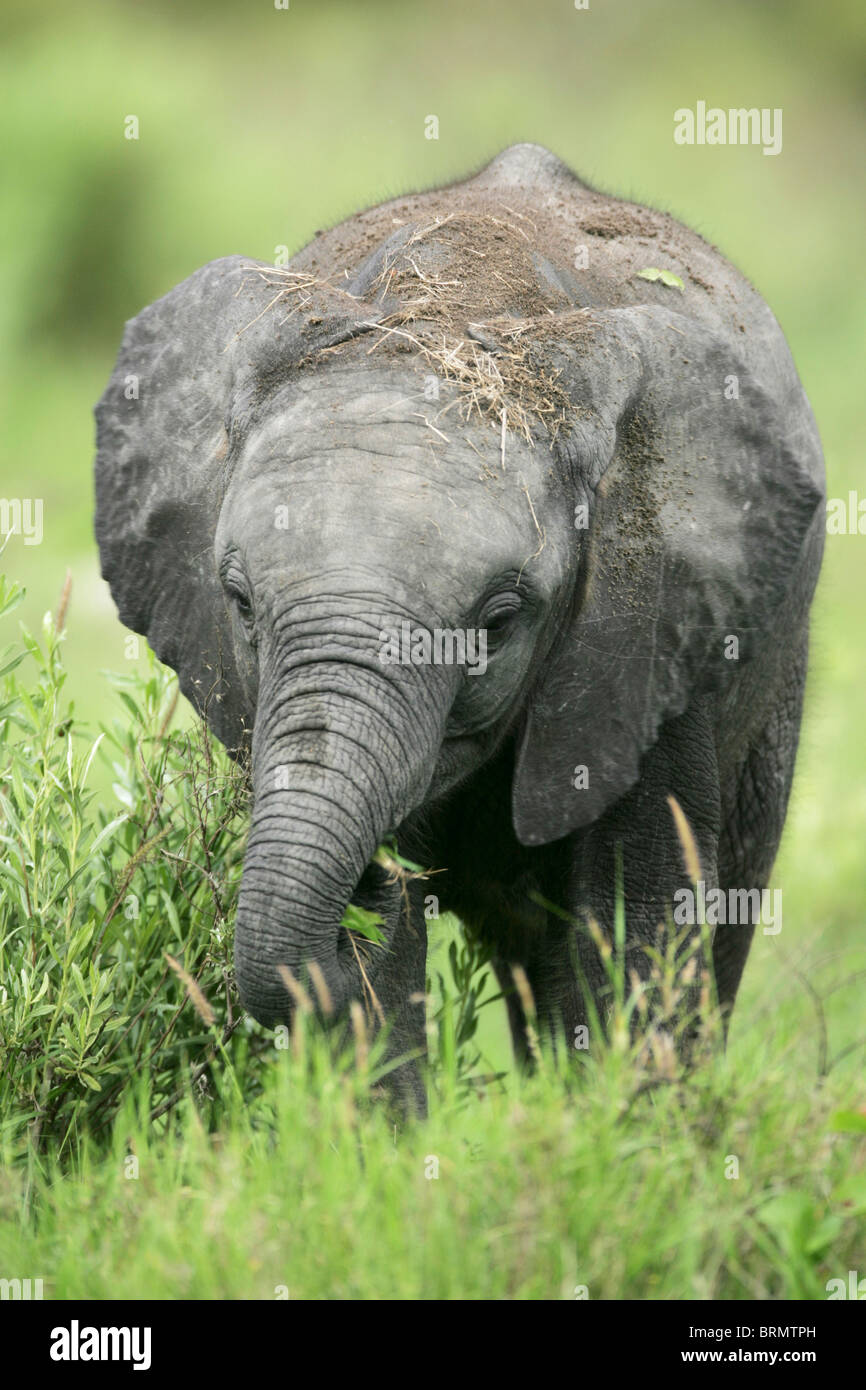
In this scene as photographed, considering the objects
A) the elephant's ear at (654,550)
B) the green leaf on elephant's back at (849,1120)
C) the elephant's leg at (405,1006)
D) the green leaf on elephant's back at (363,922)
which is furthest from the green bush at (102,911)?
the green leaf on elephant's back at (849,1120)

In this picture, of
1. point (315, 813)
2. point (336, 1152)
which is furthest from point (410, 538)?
point (336, 1152)

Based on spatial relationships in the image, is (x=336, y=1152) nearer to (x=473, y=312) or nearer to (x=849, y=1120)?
(x=849, y=1120)

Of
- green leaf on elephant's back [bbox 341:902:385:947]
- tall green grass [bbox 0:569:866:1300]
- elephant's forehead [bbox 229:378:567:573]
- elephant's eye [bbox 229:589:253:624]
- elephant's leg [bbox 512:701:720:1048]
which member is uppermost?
elephant's forehead [bbox 229:378:567:573]

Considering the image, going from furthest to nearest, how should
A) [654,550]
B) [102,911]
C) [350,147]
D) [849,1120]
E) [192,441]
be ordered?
[350,147] < [102,911] < [192,441] < [654,550] < [849,1120]

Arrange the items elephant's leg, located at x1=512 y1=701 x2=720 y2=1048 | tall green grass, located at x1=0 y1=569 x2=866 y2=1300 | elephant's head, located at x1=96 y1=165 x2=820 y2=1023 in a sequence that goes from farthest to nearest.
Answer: elephant's leg, located at x1=512 y1=701 x2=720 y2=1048, elephant's head, located at x1=96 y1=165 x2=820 y2=1023, tall green grass, located at x1=0 y1=569 x2=866 y2=1300

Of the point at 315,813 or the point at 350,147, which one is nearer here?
the point at 315,813

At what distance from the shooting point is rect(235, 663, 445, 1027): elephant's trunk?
390 cm

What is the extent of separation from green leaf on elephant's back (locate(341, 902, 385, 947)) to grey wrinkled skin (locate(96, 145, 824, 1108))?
0.07 m

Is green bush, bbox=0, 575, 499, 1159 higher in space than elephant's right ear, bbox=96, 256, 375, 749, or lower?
lower

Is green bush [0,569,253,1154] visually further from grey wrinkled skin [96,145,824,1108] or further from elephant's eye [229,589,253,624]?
elephant's eye [229,589,253,624]

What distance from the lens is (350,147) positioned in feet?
65.7

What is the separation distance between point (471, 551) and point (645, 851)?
121cm

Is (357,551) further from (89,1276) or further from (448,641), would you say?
(89,1276)

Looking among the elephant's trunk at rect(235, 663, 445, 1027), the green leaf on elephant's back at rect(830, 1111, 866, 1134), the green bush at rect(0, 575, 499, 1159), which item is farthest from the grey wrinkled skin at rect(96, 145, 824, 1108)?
the green leaf on elephant's back at rect(830, 1111, 866, 1134)
